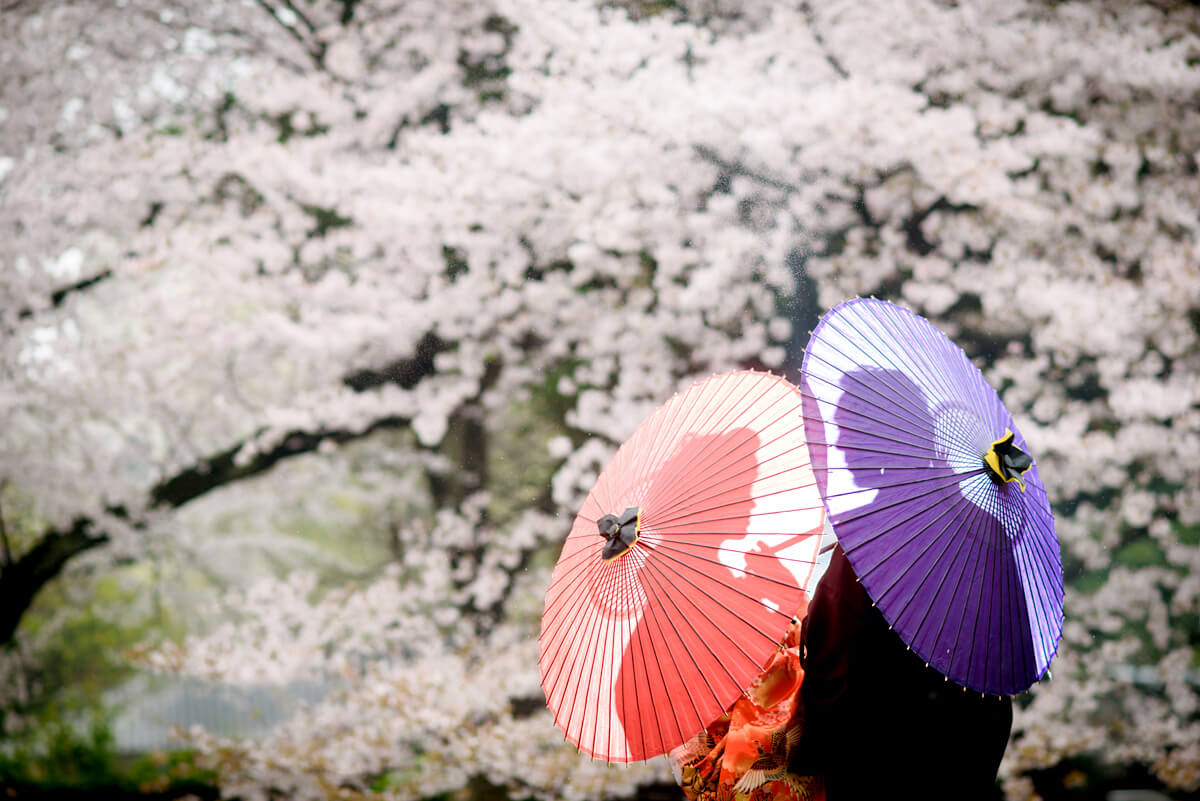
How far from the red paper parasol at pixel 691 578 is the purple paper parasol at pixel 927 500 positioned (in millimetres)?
105

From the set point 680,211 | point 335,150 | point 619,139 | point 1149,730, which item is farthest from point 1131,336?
point 335,150

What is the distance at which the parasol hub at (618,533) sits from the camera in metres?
1.19

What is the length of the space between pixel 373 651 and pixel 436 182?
2.11 m

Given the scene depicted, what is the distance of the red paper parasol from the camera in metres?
1.13

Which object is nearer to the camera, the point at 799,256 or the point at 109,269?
the point at 799,256

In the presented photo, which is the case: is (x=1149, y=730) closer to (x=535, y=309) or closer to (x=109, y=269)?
(x=535, y=309)

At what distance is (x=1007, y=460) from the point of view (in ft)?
3.71

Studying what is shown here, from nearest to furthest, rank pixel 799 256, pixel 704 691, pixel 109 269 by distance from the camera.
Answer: pixel 704 691 < pixel 799 256 < pixel 109 269

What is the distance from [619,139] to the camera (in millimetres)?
2949

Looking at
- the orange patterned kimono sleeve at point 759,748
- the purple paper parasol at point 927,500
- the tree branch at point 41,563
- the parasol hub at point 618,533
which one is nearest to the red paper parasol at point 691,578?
the parasol hub at point 618,533

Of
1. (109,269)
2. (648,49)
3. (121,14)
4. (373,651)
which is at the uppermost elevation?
(648,49)

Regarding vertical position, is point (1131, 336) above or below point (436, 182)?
above

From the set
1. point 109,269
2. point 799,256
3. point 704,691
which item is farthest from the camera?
point 109,269

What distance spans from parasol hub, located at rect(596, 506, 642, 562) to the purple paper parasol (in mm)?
341
